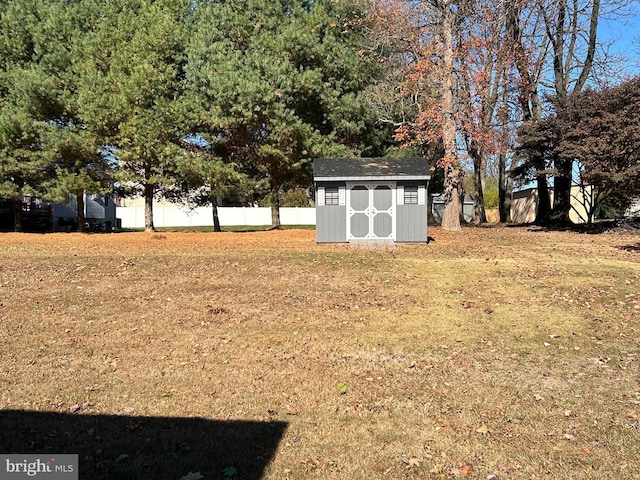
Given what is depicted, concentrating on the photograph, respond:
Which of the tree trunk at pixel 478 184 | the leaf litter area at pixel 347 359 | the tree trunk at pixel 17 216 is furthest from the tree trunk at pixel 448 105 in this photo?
the tree trunk at pixel 17 216

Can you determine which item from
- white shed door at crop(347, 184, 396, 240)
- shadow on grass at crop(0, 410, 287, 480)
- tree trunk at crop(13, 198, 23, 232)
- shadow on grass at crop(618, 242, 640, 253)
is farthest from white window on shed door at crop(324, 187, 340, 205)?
tree trunk at crop(13, 198, 23, 232)

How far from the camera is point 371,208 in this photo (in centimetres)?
1605

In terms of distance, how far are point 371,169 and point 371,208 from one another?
130 cm

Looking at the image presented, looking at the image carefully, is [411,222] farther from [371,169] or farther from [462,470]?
[462,470]

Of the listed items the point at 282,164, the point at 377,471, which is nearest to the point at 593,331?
the point at 377,471

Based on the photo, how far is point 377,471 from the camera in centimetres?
356

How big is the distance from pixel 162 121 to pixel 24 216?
12024 millimetres

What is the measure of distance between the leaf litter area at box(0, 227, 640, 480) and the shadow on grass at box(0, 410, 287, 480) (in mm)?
35

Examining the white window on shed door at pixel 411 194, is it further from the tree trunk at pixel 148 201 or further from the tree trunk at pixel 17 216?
the tree trunk at pixel 17 216

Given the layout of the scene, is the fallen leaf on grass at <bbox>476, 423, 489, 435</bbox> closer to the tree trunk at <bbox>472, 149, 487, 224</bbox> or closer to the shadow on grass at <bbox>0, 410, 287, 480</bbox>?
the shadow on grass at <bbox>0, 410, 287, 480</bbox>

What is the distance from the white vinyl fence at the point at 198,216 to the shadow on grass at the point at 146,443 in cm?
3548

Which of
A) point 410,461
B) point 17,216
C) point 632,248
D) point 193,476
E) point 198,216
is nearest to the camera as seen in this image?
point 193,476

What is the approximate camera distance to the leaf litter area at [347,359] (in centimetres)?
384

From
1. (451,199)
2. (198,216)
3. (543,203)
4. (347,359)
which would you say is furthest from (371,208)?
(198,216)
